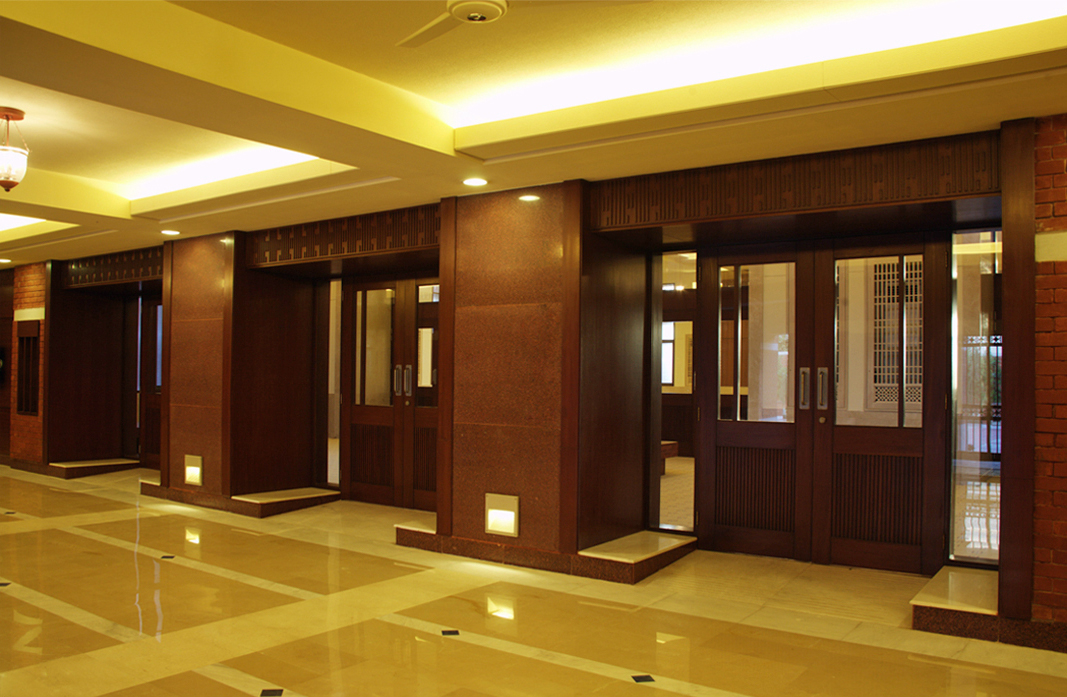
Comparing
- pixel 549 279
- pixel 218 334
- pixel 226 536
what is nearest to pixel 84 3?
pixel 549 279

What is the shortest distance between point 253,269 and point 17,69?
15.5ft

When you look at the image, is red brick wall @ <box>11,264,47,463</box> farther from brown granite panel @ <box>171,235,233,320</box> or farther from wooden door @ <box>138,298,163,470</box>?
brown granite panel @ <box>171,235,233,320</box>

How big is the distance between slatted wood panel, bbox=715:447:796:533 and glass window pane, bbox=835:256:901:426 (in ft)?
1.93

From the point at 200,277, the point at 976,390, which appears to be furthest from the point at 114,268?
the point at 976,390

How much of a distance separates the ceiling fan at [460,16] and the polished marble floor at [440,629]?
2.89m

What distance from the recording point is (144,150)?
21.0ft

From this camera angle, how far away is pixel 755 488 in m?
6.00

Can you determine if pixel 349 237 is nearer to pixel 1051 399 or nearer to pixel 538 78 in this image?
pixel 538 78

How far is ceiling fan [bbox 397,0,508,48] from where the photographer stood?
2.99m

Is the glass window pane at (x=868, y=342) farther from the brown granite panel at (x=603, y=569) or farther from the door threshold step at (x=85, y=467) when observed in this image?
the door threshold step at (x=85, y=467)

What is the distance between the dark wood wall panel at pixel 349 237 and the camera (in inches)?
262

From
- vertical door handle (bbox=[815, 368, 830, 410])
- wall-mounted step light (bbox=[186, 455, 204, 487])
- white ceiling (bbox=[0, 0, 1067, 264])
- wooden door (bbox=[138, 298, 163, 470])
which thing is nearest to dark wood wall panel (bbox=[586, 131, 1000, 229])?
white ceiling (bbox=[0, 0, 1067, 264])

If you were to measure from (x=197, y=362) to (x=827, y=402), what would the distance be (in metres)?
6.53

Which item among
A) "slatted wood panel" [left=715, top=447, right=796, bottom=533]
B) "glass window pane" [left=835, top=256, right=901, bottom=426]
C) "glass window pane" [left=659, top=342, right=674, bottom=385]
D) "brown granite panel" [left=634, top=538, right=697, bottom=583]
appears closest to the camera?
"brown granite panel" [left=634, top=538, right=697, bottom=583]
